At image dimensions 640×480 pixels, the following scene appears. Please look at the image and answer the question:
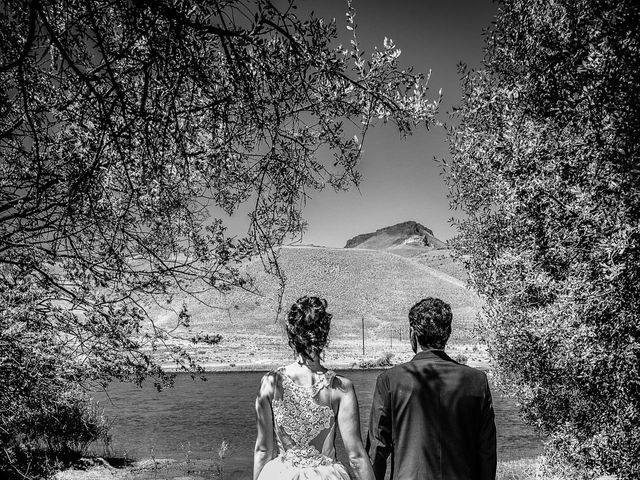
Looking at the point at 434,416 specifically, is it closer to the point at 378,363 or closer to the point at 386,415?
the point at 386,415

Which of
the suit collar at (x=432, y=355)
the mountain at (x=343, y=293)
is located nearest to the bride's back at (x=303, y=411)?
the suit collar at (x=432, y=355)

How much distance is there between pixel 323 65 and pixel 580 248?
4.29m

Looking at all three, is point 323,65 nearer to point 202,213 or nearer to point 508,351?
point 202,213

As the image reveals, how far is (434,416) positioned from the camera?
3.72m

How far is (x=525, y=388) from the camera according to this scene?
12406mm

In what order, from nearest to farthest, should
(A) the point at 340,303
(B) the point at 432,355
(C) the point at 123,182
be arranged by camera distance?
(B) the point at 432,355 → (C) the point at 123,182 → (A) the point at 340,303

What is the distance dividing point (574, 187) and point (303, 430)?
469 cm

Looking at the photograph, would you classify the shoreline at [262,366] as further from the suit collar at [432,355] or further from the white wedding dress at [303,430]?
the suit collar at [432,355]

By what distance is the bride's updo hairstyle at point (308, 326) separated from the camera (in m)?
3.89

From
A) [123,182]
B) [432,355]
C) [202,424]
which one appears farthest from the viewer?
[202,424]

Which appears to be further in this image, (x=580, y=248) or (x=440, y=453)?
(x=580, y=248)

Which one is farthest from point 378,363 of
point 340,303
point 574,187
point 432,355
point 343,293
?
point 432,355

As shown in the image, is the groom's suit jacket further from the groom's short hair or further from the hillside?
the hillside

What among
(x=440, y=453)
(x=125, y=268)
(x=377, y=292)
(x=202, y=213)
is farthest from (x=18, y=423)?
(x=377, y=292)
